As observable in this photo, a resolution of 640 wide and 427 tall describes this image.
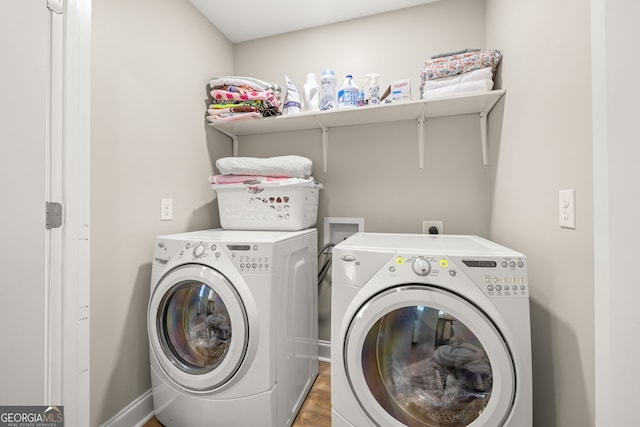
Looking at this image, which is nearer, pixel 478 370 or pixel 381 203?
pixel 478 370

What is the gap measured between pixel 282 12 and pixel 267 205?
1.37 m

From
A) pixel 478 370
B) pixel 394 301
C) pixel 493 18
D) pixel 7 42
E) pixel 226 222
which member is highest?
pixel 493 18

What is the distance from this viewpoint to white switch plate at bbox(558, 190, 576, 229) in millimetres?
782

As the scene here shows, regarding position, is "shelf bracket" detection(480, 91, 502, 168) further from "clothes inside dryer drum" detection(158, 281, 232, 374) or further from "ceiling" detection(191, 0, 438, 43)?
"clothes inside dryer drum" detection(158, 281, 232, 374)

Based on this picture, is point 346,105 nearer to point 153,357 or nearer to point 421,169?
point 421,169

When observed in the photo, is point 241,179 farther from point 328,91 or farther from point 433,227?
point 433,227

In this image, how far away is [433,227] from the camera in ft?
5.58

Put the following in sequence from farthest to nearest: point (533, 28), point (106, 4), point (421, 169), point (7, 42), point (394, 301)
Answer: point (421, 169) → point (106, 4) → point (533, 28) → point (394, 301) → point (7, 42)

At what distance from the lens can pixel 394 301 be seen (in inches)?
36.0

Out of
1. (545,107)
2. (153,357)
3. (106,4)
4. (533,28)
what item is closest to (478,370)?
(545,107)

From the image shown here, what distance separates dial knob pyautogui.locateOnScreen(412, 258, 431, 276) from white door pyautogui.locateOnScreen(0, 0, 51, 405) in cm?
127

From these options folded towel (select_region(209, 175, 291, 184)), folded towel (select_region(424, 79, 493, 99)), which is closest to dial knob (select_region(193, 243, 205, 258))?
folded towel (select_region(209, 175, 291, 184))

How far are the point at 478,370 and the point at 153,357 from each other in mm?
1413

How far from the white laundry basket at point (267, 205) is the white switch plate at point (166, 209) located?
276mm
